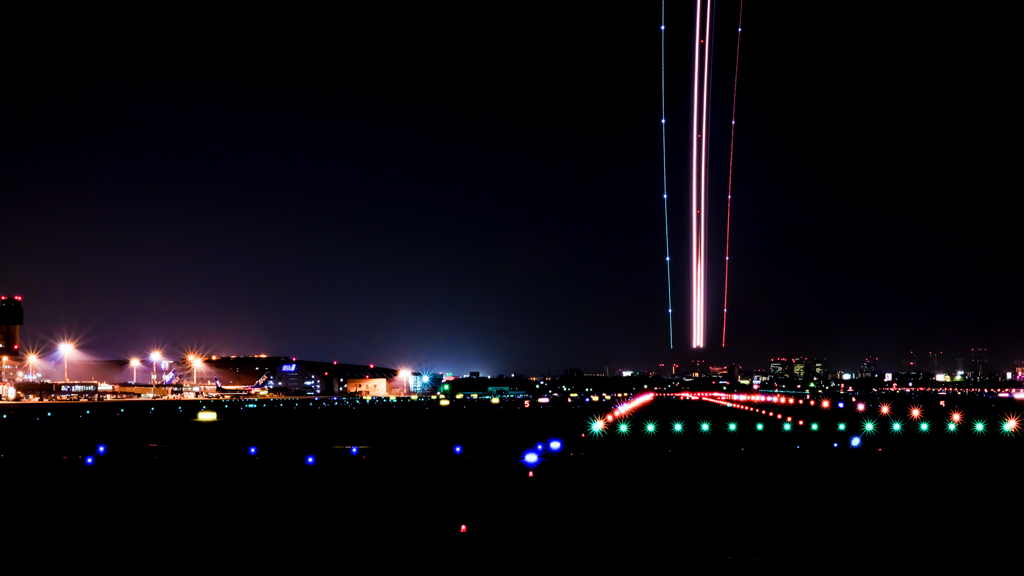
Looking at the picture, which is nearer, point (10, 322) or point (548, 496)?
point (548, 496)

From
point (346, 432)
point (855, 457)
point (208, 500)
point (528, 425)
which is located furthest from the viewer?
point (528, 425)

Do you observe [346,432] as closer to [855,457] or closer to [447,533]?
[855,457]

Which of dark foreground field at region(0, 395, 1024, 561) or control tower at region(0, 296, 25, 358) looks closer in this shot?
dark foreground field at region(0, 395, 1024, 561)

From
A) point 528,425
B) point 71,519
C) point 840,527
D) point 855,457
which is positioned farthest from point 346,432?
point 840,527

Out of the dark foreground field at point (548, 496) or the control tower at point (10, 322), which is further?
the control tower at point (10, 322)
